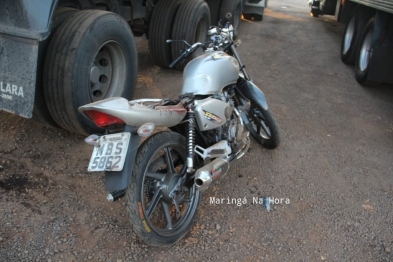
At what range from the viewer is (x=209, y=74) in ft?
9.15

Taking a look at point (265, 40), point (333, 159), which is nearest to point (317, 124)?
point (333, 159)

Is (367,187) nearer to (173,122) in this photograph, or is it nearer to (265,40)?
(173,122)

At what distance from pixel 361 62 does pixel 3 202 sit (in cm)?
566

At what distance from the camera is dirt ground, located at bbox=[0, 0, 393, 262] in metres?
2.49

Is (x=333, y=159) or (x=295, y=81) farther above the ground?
(x=295, y=81)

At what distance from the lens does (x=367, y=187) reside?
3.31 m

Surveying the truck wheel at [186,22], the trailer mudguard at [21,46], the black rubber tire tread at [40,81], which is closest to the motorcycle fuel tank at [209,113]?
the trailer mudguard at [21,46]

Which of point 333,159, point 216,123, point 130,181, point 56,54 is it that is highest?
point 56,54

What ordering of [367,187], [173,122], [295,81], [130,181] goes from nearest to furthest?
[130,181] < [173,122] < [367,187] < [295,81]

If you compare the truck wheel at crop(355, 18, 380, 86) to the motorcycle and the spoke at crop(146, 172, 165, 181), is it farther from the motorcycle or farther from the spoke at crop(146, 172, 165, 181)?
the spoke at crop(146, 172, 165, 181)

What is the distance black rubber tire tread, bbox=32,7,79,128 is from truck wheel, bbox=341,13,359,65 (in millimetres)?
5157

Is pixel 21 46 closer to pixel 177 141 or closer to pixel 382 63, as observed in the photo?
pixel 177 141

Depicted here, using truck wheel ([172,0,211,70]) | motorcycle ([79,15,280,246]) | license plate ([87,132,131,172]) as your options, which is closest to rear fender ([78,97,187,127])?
motorcycle ([79,15,280,246])

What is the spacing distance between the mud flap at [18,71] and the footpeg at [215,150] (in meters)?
1.35
